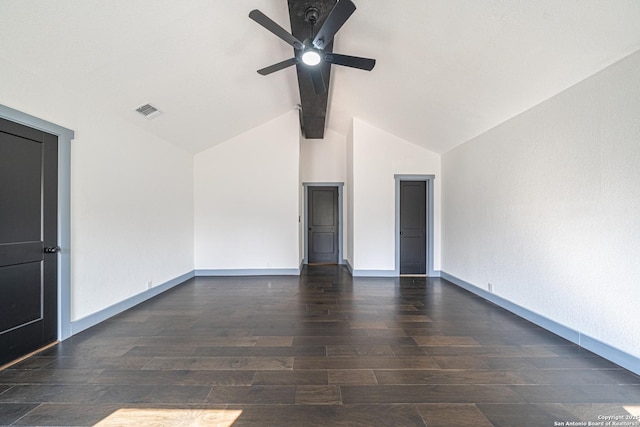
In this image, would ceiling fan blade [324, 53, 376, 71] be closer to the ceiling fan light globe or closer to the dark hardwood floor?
the ceiling fan light globe

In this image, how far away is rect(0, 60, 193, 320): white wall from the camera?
2582 millimetres

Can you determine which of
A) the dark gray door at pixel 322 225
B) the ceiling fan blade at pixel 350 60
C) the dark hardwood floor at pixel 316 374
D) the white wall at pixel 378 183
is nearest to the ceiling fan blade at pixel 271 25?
the ceiling fan blade at pixel 350 60

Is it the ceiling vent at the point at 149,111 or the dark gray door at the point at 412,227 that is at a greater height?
the ceiling vent at the point at 149,111

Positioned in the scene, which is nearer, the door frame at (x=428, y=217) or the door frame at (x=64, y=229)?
the door frame at (x=64, y=229)

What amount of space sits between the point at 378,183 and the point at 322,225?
2.40 meters

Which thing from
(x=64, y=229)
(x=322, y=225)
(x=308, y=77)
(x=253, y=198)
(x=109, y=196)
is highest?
(x=308, y=77)

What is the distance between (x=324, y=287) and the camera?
15.4 ft

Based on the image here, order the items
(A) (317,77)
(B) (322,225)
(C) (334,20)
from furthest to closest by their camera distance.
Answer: (B) (322,225)
(A) (317,77)
(C) (334,20)

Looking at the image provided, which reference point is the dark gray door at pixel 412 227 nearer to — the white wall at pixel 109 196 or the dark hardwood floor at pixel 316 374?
the dark hardwood floor at pixel 316 374

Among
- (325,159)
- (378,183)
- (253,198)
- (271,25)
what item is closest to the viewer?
(271,25)

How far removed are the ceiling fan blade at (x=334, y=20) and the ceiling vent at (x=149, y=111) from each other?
2376 millimetres

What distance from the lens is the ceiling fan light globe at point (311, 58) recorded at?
8.29 ft

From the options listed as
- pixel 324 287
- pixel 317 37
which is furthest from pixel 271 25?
pixel 324 287

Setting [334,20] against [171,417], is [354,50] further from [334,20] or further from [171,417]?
[171,417]
